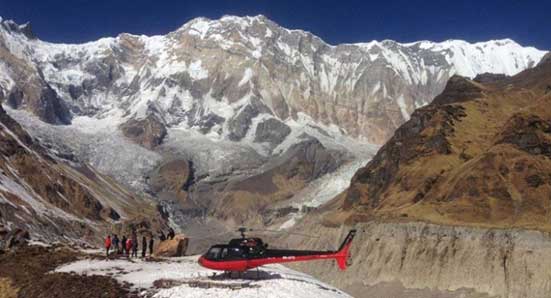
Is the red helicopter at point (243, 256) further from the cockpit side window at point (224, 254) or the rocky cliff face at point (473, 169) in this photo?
the rocky cliff face at point (473, 169)

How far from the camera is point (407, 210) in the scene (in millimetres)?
148875

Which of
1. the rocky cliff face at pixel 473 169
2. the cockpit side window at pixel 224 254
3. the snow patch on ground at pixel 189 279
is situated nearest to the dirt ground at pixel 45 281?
the snow patch on ground at pixel 189 279

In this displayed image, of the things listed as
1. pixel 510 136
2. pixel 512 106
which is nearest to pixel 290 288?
pixel 510 136

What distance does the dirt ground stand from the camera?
41.2 m

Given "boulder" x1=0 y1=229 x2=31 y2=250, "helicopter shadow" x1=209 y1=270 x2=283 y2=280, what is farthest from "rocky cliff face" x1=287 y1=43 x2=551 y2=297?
"boulder" x1=0 y1=229 x2=31 y2=250

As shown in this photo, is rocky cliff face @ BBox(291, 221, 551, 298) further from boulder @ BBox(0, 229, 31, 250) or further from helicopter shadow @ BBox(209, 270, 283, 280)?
boulder @ BBox(0, 229, 31, 250)

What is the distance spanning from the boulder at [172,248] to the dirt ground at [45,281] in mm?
8823

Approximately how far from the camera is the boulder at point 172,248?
61628 millimetres

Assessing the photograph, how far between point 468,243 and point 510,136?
34303 millimetres

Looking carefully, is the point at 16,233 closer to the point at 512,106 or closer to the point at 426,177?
the point at 426,177

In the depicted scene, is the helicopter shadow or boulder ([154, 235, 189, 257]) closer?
the helicopter shadow

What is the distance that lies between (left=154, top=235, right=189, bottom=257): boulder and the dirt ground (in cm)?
882

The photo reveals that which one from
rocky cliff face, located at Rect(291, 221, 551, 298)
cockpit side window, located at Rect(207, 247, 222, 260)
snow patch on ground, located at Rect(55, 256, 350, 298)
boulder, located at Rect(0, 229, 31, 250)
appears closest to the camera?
snow patch on ground, located at Rect(55, 256, 350, 298)

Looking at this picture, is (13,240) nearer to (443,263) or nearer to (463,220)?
(443,263)
